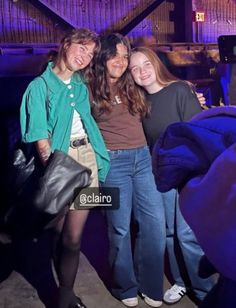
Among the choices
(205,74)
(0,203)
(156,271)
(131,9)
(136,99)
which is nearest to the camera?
(136,99)

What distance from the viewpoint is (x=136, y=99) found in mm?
2328

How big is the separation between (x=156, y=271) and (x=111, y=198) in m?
0.57

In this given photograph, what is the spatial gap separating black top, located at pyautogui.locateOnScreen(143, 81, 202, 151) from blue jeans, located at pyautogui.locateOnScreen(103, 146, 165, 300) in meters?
0.19

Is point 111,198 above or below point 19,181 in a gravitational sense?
below

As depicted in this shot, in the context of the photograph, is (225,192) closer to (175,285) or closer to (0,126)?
(175,285)

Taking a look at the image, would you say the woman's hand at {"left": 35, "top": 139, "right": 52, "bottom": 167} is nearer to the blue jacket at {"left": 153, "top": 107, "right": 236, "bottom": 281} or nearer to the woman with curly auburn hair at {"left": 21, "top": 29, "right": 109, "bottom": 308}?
the woman with curly auburn hair at {"left": 21, "top": 29, "right": 109, "bottom": 308}

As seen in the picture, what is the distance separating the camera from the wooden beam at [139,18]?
6184mm

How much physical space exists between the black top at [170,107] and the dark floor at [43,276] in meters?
1.17

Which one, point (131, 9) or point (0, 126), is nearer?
point (0, 126)

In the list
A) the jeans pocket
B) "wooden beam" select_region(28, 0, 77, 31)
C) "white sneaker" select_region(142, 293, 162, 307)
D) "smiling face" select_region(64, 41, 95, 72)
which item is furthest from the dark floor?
"wooden beam" select_region(28, 0, 77, 31)

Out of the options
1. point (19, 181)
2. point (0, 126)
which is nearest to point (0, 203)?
point (19, 181)

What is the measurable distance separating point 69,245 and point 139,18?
4.85 metres

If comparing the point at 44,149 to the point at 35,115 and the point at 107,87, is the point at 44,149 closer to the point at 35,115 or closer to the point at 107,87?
the point at 35,115

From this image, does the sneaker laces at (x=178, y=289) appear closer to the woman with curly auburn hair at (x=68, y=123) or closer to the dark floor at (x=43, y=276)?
the dark floor at (x=43, y=276)
